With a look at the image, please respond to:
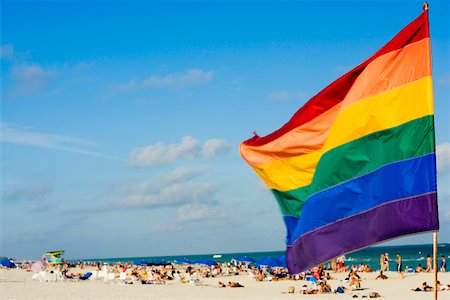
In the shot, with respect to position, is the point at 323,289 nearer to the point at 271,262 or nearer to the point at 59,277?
the point at 271,262

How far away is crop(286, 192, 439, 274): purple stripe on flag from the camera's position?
6930 mm

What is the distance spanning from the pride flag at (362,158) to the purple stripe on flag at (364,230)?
0.04 ft

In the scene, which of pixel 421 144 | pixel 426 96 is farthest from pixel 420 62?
pixel 421 144

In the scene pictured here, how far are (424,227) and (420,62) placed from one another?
6.20ft

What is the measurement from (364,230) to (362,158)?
2.90 ft

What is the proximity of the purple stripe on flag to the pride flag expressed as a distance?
1 centimetres

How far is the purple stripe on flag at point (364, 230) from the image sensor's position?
6.93m

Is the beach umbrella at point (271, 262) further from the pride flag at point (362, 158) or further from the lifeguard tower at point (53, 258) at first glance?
the pride flag at point (362, 158)

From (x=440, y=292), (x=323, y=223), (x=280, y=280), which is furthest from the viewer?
(x=280, y=280)

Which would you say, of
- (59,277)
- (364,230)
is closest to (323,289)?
(59,277)

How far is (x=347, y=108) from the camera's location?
25.9 feet

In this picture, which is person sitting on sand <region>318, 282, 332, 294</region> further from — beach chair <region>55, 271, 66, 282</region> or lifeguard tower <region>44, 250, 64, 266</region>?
lifeguard tower <region>44, 250, 64, 266</region>

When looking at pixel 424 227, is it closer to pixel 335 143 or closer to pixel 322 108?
pixel 335 143

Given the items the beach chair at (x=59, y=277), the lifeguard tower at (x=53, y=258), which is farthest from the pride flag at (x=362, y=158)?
the lifeguard tower at (x=53, y=258)
